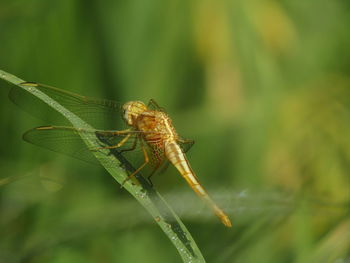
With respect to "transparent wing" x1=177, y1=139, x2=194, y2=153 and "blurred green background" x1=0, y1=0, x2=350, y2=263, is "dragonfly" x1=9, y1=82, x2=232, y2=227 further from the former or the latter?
"blurred green background" x1=0, y1=0, x2=350, y2=263

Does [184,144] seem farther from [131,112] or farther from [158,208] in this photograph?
[158,208]

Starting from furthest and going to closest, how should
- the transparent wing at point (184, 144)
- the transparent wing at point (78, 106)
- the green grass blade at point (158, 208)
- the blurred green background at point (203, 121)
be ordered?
the transparent wing at point (184, 144)
the transparent wing at point (78, 106)
the blurred green background at point (203, 121)
the green grass blade at point (158, 208)

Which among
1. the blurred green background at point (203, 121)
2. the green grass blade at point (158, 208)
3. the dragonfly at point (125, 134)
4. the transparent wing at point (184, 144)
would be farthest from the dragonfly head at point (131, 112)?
the green grass blade at point (158, 208)

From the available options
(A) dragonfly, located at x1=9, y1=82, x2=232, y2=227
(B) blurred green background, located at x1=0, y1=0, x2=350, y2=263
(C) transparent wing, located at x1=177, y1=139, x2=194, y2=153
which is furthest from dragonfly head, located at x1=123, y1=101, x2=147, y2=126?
(B) blurred green background, located at x1=0, y1=0, x2=350, y2=263

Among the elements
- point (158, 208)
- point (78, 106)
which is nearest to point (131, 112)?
point (78, 106)

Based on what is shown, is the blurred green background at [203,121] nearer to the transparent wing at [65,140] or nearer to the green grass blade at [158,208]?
the green grass blade at [158,208]

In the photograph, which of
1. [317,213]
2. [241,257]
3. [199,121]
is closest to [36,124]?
[199,121]

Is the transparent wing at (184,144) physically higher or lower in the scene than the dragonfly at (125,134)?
lower
